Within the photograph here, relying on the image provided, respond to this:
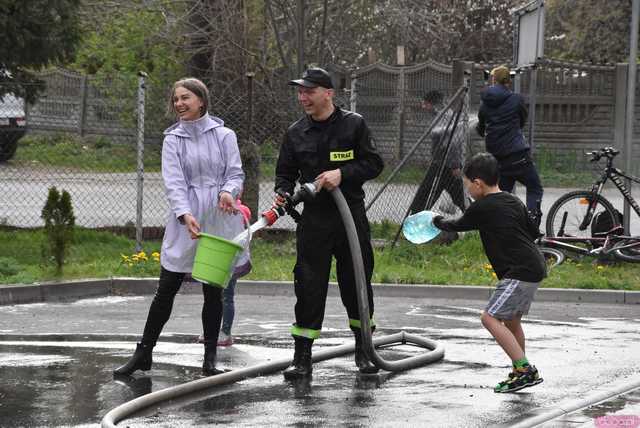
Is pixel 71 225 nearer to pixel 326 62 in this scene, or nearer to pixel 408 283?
pixel 408 283

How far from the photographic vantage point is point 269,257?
585 inches

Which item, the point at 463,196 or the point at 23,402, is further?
the point at 463,196

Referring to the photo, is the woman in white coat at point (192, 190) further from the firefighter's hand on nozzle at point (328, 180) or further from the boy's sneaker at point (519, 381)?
the boy's sneaker at point (519, 381)

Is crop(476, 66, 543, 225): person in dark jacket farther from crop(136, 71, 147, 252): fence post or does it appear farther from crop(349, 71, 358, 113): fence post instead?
→ crop(136, 71, 147, 252): fence post

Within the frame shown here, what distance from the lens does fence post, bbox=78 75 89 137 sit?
1650 cm

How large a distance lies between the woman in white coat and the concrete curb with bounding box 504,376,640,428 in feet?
7.22

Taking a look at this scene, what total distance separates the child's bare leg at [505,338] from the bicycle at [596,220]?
21.1ft

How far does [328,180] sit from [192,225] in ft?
2.78

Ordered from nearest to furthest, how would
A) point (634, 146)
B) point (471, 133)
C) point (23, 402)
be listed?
point (23, 402) → point (471, 133) → point (634, 146)

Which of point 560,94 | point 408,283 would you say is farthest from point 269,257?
point 560,94

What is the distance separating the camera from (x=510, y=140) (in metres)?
14.5

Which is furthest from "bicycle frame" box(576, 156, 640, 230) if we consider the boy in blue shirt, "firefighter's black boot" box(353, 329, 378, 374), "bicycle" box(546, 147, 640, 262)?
the boy in blue shirt

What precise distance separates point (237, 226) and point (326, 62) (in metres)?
11.7

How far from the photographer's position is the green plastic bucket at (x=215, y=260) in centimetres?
773
